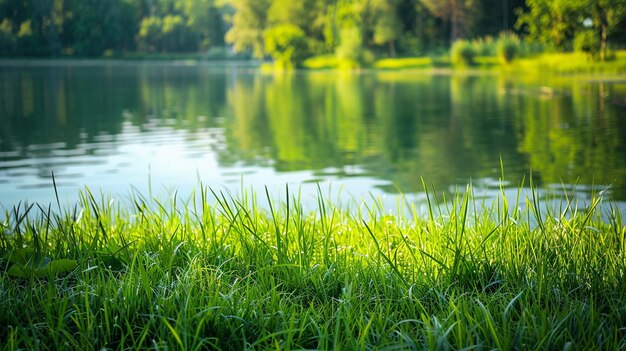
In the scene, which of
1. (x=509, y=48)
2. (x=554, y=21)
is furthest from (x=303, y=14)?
(x=554, y=21)

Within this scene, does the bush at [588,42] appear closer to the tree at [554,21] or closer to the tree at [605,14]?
the tree at [605,14]

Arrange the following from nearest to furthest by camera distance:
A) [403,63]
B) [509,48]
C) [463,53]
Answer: [509,48] < [463,53] < [403,63]

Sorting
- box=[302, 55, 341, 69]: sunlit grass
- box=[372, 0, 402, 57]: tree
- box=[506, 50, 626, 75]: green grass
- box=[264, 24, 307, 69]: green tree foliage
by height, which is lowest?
box=[506, 50, 626, 75]: green grass

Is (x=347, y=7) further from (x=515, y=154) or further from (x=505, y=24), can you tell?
(x=515, y=154)

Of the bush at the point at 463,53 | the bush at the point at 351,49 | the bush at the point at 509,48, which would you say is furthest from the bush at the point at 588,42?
the bush at the point at 351,49

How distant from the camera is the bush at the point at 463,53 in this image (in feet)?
102

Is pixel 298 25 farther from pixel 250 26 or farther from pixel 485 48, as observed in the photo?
pixel 485 48

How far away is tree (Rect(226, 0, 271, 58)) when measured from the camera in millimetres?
46281

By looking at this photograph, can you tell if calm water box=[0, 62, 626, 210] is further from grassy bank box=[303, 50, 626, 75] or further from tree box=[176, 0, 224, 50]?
tree box=[176, 0, 224, 50]

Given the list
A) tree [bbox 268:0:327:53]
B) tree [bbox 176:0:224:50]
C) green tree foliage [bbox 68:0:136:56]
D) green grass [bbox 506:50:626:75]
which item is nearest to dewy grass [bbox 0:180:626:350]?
green grass [bbox 506:50:626:75]

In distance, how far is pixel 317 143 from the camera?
8672 millimetres

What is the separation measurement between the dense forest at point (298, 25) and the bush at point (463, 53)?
2.54 m

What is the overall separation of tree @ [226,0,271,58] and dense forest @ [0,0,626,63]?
0.23 feet

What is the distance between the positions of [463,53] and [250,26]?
20.2 metres
